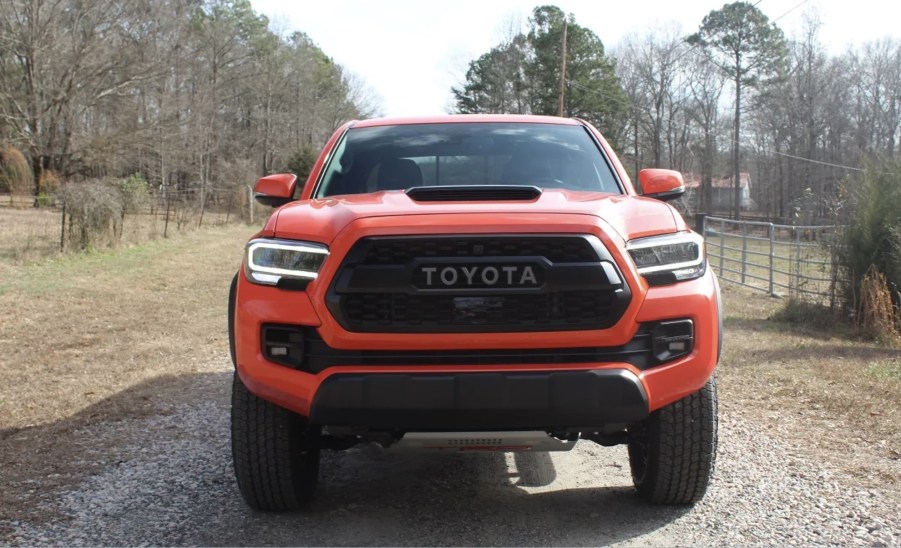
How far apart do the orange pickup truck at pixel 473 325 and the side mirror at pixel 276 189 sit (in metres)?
1.02

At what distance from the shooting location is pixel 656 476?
349cm

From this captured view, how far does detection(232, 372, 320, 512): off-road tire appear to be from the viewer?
11.1 feet

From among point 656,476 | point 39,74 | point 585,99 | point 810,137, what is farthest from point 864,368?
point 810,137

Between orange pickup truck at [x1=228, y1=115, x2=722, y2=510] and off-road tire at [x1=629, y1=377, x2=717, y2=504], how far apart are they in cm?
1

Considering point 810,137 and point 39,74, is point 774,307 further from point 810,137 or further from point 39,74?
point 810,137

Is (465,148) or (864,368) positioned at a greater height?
(465,148)

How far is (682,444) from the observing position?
11.1 feet

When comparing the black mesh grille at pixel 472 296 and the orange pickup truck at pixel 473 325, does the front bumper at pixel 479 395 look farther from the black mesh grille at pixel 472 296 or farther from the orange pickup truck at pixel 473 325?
the black mesh grille at pixel 472 296

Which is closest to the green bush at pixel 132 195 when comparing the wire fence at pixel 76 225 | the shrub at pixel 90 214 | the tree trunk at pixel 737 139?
the wire fence at pixel 76 225

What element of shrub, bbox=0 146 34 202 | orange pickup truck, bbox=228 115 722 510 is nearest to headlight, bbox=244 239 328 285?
orange pickup truck, bbox=228 115 722 510

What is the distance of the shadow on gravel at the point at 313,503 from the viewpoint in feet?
11.0

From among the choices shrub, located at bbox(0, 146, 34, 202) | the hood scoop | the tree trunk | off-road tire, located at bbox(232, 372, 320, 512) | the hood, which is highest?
the tree trunk

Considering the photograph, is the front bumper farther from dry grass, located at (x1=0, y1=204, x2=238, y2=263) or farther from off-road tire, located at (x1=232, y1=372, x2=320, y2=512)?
dry grass, located at (x1=0, y1=204, x2=238, y2=263)

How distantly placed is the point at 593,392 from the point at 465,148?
6.52 feet
